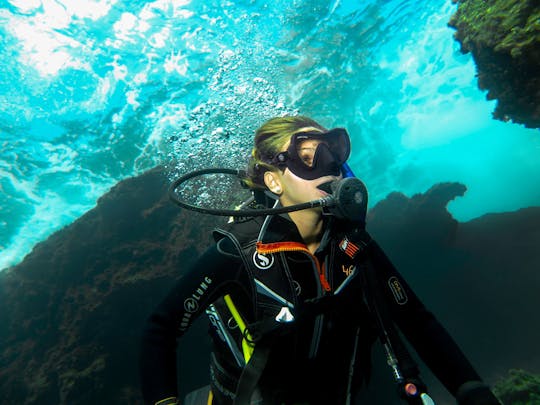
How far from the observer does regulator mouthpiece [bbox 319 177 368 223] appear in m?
2.03

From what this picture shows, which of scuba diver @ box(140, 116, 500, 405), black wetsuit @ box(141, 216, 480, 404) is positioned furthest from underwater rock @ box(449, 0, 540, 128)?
black wetsuit @ box(141, 216, 480, 404)

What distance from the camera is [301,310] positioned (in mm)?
1942

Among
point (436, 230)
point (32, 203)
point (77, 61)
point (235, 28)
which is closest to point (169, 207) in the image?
point (77, 61)

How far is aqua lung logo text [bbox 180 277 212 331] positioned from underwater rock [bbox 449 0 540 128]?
23.5 feet

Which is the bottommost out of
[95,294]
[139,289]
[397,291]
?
[397,291]

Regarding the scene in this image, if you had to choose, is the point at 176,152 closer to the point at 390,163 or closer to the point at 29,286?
the point at 29,286

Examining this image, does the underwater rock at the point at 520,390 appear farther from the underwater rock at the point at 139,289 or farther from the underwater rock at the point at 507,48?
the underwater rock at the point at 507,48

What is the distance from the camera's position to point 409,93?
69.7ft

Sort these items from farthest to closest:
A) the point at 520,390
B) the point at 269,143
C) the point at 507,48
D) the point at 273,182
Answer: the point at 520,390, the point at 507,48, the point at 269,143, the point at 273,182

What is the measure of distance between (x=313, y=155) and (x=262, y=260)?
106 cm

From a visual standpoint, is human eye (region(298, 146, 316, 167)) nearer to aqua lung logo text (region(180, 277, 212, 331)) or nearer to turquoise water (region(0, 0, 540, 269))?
aqua lung logo text (region(180, 277, 212, 331))

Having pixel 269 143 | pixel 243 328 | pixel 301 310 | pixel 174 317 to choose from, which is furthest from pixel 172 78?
pixel 301 310

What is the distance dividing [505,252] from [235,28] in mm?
15398

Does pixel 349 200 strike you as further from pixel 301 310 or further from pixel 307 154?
pixel 301 310
